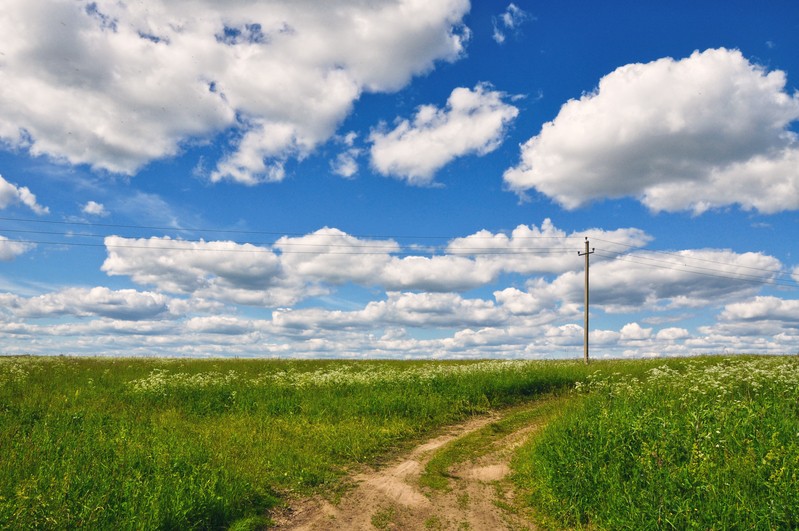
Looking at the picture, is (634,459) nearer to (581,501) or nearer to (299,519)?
(581,501)

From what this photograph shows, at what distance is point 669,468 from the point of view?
7508 millimetres

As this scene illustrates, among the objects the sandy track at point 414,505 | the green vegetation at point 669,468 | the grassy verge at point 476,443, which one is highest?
the green vegetation at point 669,468

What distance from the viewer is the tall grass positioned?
24.6ft

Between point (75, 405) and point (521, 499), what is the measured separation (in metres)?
13.8

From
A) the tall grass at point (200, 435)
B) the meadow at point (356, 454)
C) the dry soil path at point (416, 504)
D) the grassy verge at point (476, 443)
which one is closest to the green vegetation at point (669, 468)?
the meadow at point (356, 454)

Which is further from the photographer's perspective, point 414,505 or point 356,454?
point 356,454

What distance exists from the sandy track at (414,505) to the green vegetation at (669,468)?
24.8 inches

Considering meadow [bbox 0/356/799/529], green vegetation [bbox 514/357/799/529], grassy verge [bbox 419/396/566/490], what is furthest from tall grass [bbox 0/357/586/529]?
green vegetation [bbox 514/357/799/529]

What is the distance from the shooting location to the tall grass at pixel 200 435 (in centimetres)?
750

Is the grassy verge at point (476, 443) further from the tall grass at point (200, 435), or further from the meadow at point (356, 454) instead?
the tall grass at point (200, 435)

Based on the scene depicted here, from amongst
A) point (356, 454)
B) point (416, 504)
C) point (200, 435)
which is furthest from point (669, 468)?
point (200, 435)

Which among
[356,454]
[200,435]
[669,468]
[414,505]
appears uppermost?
[669,468]

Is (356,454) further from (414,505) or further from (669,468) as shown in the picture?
(669,468)

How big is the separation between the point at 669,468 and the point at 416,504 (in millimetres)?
4153
